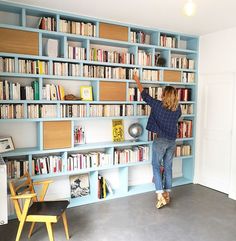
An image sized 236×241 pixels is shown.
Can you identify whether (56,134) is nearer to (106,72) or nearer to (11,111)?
(11,111)

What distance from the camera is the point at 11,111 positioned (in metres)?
3.27

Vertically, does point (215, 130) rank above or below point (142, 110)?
below

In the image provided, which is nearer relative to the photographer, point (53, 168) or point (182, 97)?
point (53, 168)

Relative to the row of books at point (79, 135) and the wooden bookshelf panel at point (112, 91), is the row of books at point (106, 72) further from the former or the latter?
the row of books at point (79, 135)

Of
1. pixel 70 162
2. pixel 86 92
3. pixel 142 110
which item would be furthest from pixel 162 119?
pixel 70 162

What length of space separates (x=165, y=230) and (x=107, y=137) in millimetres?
1734

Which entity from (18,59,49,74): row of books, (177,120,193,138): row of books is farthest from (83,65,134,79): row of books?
(177,120,193,138): row of books

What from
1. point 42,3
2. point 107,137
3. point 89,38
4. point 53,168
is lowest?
point 53,168

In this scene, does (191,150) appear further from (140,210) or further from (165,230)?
(165,230)

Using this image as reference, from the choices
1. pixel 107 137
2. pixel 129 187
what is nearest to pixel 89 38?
pixel 107 137

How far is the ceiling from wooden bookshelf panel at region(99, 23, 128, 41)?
14 cm

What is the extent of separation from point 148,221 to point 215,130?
2.12 meters

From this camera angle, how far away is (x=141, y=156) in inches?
171

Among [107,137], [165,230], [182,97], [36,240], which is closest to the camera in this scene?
[36,240]
